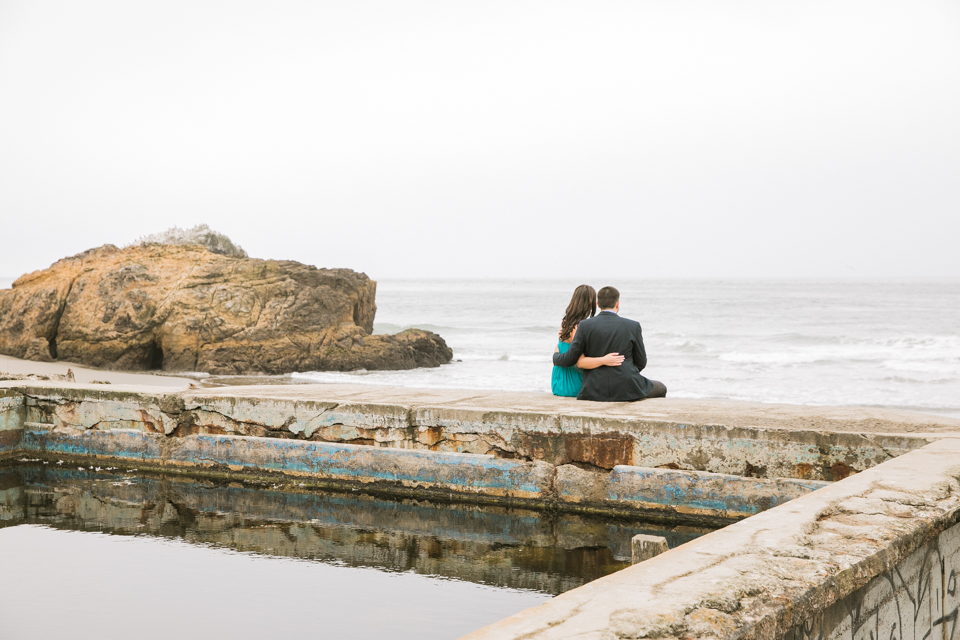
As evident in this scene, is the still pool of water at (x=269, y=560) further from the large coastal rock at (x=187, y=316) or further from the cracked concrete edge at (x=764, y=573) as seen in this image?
the large coastal rock at (x=187, y=316)

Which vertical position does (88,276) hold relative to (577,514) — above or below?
above

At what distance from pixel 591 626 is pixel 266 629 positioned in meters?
1.91

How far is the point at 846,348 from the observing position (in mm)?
A: 28547

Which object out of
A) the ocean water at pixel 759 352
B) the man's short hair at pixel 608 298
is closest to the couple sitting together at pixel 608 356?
the man's short hair at pixel 608 298

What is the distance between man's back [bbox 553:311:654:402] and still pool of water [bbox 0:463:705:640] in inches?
51.0

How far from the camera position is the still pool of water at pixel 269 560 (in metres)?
3.50

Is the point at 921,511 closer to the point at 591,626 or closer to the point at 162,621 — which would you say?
the point at 591,626

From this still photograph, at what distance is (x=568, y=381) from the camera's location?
268 inches

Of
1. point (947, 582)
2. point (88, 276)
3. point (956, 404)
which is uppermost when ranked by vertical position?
point (88, 276)

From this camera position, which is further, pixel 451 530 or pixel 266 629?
pixel 451 530

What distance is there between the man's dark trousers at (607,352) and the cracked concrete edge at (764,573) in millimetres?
2747

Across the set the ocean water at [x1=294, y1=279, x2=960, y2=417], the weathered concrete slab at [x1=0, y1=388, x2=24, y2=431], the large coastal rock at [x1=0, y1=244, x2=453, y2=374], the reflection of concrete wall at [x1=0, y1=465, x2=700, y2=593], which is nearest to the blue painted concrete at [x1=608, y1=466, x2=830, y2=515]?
the reflection of concrete wall at [x1=0, y1=465, x2=700, y2=593]

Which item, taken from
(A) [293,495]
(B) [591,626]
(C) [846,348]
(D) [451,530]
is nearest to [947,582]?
(B) [591,626]

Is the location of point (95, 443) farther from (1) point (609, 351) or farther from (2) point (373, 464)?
(1) point (609, 351)
